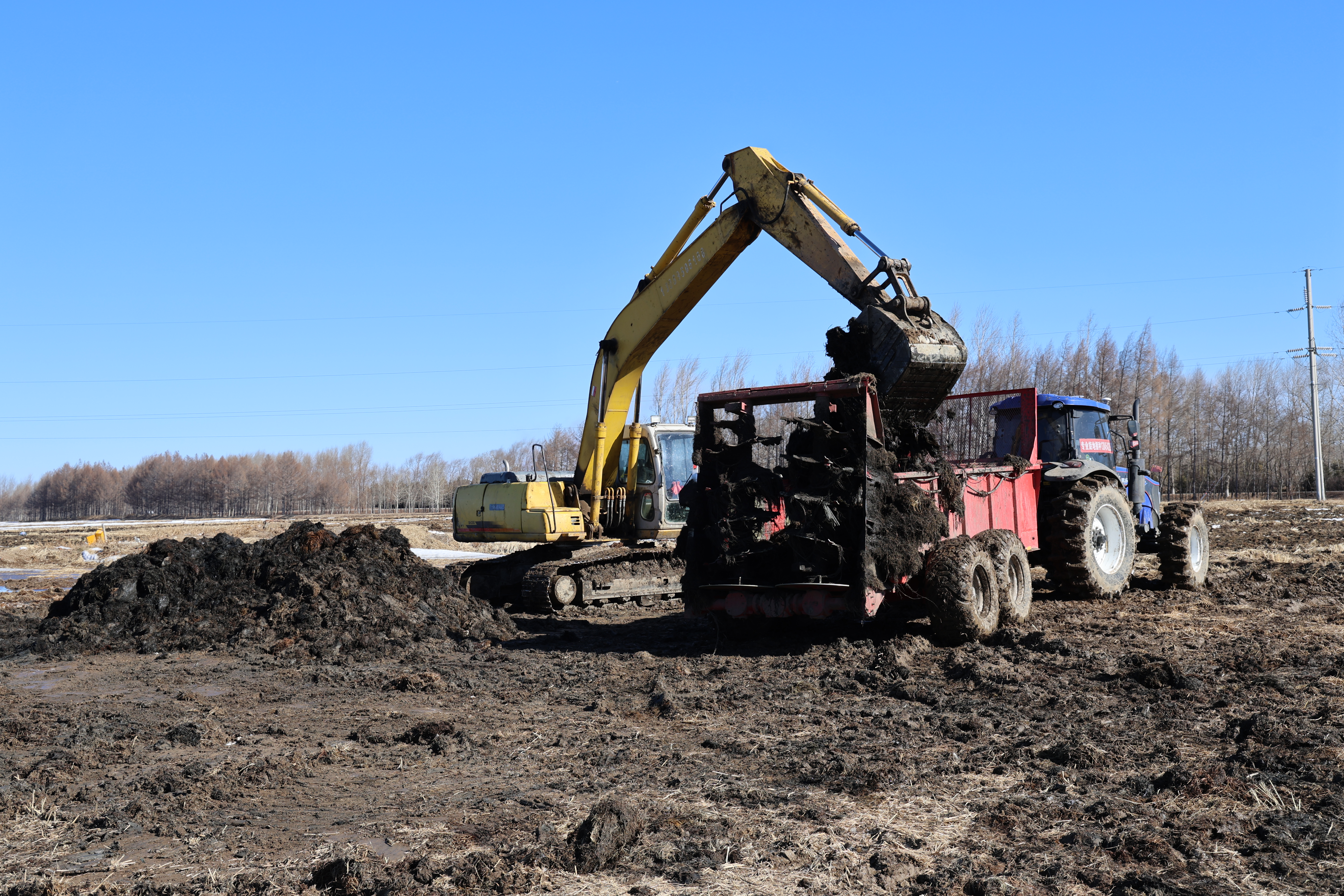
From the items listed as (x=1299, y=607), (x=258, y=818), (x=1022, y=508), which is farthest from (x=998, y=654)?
(x=258, y=818)

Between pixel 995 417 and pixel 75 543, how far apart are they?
29116 mm

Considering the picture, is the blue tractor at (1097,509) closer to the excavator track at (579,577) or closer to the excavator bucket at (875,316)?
the excavator bucket at (875,316)

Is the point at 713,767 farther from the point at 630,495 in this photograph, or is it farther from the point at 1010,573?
the point at 630,495

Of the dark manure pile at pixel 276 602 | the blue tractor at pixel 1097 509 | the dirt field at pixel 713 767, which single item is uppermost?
the blue tractor at pixel 1097 509

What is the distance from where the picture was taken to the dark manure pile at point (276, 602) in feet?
38.2

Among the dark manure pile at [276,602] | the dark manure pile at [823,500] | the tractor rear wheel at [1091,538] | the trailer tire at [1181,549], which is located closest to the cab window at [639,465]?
the dark manure pile at [276,602]

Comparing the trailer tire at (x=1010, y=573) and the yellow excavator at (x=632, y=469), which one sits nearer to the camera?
the trailer tire at (x=1010, y=573)

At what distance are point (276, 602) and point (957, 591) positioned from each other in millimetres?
7989

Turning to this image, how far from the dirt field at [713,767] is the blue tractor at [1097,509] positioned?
161 cm

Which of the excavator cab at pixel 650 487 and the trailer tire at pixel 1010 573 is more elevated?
the excavator cab at pixel 650 487

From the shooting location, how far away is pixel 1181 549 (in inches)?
531

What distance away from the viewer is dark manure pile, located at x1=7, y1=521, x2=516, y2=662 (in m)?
11.7

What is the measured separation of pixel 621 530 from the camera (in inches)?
582

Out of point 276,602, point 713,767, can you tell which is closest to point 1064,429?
point 713,767
